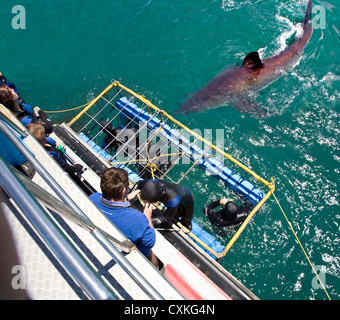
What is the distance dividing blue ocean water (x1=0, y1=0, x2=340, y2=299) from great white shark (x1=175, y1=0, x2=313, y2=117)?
0.29 m

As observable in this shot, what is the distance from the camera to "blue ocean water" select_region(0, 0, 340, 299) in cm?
585

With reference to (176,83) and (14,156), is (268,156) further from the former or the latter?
(14,156)

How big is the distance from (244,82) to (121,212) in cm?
728

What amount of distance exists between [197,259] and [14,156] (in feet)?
10.3

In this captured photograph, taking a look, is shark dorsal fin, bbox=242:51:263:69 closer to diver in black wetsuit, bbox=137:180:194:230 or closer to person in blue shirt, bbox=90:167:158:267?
diver in black wetsuit, bbox=137:180:194:230

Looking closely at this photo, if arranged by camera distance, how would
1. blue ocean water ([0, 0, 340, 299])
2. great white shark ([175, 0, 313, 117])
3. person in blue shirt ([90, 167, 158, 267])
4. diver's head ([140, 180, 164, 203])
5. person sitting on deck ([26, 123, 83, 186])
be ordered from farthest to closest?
great white shark ([175, 0, 313, 117])
blue ocean water ([0, 0, 340, 299])
person sitting on deck ([26, 123, 83, 186])
diver's head ([140, 180, 164, 203])
person in blue shirt ([90, 167, 158, 267])

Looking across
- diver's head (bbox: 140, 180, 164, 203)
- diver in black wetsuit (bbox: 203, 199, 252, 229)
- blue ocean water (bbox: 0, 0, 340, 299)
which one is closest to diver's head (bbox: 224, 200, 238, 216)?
diver in black wetsuit (bbox: 203, 199, 252, 229)

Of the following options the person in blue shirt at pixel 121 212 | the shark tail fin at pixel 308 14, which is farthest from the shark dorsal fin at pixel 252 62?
the person in blue shirt at pixel 121 212

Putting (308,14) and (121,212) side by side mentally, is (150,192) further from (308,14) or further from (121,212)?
(308,14)

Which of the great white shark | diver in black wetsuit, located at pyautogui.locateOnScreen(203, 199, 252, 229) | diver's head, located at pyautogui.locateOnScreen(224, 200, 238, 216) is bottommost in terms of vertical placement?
diver in black wetsuit, located at pyautogui.locateOnScreen(203, 199, 252, 229)

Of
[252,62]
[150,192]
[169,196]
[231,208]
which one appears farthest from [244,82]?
[150,192]

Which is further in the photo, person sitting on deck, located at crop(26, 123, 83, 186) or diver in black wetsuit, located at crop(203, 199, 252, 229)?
diver in black wetsuit, located at crop(203, 199, 252, 229)

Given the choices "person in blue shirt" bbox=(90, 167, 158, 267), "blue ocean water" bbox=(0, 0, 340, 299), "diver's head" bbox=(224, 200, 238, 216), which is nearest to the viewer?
"person in blue shirt" bbox=(90, 167, 158, 267)

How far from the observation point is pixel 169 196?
428 cm
